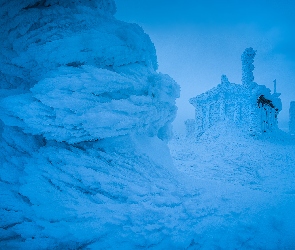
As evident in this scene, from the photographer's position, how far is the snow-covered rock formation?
9.62 ft

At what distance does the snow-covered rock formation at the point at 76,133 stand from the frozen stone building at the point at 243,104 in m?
16.0

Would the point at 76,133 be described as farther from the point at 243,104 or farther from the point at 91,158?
the point at 243,104

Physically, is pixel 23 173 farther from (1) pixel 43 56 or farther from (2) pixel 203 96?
(2) pixel 203 96

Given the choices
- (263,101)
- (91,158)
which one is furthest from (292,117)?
(91,158)

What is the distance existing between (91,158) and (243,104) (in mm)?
19445

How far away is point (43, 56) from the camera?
3762mm

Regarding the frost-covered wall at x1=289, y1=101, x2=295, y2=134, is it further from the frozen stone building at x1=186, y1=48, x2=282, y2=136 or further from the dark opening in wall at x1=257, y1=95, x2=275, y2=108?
the dark opening in wall at x1=257, y1=95, x2=275, y2=108

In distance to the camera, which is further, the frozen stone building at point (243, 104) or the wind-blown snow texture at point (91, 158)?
the frozen stone building at point (243, 104)

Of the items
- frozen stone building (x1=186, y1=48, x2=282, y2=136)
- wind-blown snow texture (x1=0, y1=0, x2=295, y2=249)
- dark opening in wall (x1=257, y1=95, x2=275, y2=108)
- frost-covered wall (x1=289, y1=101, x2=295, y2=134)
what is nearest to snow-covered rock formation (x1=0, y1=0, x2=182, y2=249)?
wind-blown snow texture (x1=0, y1=0, x2=295, y2=249)

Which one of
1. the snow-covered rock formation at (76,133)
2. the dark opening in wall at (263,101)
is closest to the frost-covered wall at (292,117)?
the dark opening in wall at (263,101)

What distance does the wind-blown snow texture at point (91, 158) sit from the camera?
9.29 ft

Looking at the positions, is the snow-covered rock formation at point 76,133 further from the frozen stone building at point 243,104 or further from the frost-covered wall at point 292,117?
the frost-covered wall at point 292,117

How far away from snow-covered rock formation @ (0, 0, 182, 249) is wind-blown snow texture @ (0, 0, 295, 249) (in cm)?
2

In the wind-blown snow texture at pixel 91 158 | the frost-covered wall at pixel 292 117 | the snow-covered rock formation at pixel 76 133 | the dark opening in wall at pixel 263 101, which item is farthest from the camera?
the frost-covered wall at pixel 292 117
